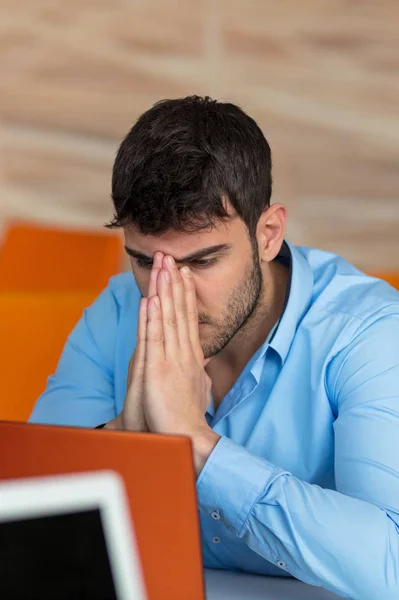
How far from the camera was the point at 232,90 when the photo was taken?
3043 millimetres

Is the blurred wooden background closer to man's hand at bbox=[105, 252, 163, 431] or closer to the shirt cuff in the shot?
man's hand at bbox=[105, 252, 163, 431]

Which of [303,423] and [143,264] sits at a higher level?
[143,264]

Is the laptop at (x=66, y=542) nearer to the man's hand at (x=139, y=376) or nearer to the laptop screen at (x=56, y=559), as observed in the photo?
the laptop screen at (x=56, y=559)

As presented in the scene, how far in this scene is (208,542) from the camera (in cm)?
145

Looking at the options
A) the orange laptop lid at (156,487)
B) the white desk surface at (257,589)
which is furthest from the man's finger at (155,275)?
the orange laptop lid at (156,487)

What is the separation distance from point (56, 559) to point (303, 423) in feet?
2.94

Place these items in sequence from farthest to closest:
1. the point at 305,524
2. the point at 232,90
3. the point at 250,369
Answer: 1. the point at 232,90
2. the point at 250,369
3. the point at 305,524

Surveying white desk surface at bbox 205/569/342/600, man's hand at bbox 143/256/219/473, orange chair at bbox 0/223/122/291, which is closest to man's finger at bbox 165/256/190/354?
man's hand at bbox 143/256/219/473

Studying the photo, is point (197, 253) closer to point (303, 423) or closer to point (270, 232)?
point (270, 232)

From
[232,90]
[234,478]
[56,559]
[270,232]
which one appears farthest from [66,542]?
[232,90]

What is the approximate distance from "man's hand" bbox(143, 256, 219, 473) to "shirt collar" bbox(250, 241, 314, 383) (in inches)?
4.3

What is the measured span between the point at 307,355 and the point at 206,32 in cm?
190

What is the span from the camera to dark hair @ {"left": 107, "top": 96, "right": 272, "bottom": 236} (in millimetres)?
1358

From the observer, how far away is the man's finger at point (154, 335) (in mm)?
1341
